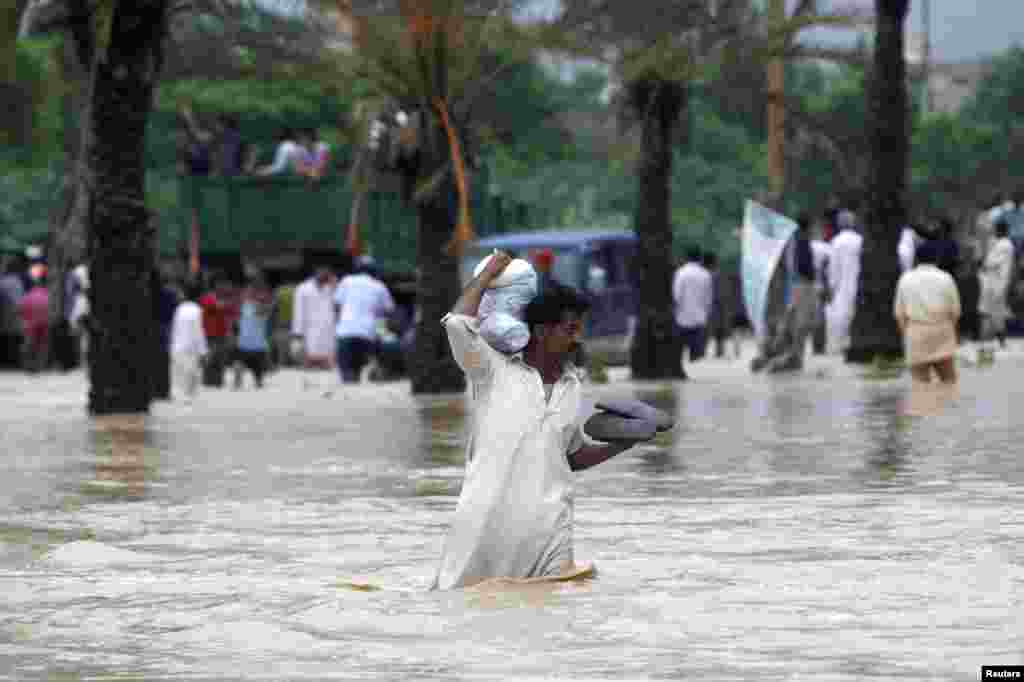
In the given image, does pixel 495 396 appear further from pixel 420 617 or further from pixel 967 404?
pixel 967 404

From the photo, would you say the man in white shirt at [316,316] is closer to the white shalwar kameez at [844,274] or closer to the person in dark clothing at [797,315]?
the person in dark clothing at [797,315]

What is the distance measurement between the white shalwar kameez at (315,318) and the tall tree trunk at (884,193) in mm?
5607

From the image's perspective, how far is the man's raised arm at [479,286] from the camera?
9000 mm

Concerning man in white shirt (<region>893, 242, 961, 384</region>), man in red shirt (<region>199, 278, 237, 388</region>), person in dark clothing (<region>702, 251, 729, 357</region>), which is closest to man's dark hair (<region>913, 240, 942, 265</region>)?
man in white shirt (<region>893, 242, 961, 384</region>)

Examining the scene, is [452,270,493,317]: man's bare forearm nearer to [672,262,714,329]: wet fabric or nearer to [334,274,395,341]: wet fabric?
[334,274,395,341]: wet fabric

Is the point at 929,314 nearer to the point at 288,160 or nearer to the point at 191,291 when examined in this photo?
the point at 191,291

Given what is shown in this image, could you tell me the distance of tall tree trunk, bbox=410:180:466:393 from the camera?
86.9ft

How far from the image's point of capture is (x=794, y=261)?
29.5 meters

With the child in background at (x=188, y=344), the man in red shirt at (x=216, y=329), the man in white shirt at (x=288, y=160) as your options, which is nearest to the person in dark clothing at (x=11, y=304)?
the man in white shirt at (x=288, y=160)

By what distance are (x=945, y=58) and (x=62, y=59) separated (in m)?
95.7

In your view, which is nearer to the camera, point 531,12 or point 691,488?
point 691,488

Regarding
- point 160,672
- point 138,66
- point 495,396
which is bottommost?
point 160,672

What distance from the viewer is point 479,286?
29.6 feet

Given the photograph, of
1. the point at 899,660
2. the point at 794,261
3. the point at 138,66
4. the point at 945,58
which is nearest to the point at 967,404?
the point at 138,66
